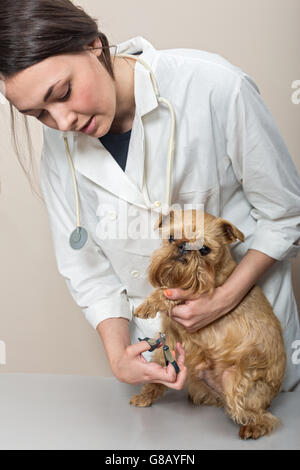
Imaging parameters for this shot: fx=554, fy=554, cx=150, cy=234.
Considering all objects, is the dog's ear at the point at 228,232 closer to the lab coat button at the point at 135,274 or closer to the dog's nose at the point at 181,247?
the dog's nose at the point at 181,247

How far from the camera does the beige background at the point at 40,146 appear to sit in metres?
2.06

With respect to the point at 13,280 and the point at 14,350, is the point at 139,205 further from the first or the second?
the point at 14,350

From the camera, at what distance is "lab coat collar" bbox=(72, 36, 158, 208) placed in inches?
50.3

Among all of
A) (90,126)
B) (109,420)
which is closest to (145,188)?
(90,126)

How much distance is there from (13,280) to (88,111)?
4.63 ft

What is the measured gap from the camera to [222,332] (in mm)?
1212

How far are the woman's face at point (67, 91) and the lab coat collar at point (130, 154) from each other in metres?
0.10

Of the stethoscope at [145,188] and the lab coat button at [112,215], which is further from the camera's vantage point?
the lab coat button at [112,215]

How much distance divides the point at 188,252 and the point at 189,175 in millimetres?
271

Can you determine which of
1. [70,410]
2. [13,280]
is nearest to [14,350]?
[13,280]

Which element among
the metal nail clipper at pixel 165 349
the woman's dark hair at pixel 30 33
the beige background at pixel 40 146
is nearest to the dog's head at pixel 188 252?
the metal nail clipper at pixel 165 349

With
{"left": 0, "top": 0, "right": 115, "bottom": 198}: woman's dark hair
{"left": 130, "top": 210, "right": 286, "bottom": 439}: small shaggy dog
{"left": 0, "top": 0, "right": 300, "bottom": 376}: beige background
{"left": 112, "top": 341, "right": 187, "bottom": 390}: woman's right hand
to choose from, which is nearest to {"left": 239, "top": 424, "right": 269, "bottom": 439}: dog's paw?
{"left": 130, "top": 210, "right": 286, "bottom": 439}: small shaggy dog

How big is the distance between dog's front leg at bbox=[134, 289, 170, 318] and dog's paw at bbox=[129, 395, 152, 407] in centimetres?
25

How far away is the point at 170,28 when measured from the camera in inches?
82.0
